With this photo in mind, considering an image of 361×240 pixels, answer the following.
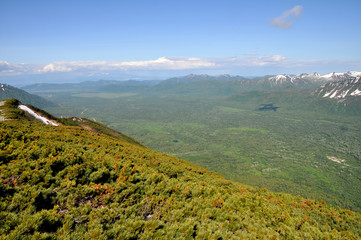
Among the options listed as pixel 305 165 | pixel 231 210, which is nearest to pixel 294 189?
pixel 305 165

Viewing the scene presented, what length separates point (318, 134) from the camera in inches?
7781

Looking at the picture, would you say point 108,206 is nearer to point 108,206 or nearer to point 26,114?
point 108,206

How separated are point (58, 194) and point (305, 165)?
15228cm

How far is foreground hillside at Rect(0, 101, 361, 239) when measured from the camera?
27.3 ft

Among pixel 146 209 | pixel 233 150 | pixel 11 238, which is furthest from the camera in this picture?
pixel 233 150

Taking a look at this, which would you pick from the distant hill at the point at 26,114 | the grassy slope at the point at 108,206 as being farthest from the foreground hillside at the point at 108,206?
the distant hill at the point at 26,114

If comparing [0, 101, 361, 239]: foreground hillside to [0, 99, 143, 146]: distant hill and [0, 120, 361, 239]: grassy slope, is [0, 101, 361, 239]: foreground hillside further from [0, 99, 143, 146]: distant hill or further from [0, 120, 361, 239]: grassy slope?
[0, 99, 143, 146]: distant hill

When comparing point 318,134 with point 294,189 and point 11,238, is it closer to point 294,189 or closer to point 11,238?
point 294,189

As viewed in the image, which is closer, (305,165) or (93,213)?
(93,213)

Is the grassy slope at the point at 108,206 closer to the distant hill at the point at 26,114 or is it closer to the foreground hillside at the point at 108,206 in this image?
the foreground hillside at the point at 108,206

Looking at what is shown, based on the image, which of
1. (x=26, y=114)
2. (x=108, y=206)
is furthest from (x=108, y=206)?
(x=26, y=114)

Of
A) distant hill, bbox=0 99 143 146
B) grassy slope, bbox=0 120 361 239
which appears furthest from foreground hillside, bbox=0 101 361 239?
distant hill, bbox=0 99 143 146

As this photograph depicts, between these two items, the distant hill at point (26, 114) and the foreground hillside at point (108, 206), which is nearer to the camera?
the foreground hillside at point (108, 206)

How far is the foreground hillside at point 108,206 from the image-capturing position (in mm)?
8312
